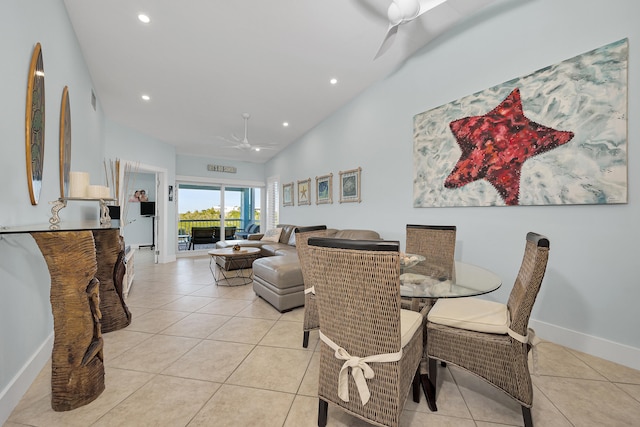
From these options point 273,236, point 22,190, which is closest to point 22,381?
point 22,190

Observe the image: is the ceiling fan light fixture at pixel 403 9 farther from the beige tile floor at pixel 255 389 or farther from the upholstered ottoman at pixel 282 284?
the beige tile floor at pixel 255 389

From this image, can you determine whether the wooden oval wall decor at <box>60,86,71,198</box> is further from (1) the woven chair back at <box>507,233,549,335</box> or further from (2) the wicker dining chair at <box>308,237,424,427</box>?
(1) the woven chair back at <box>507,233,549,335</box>

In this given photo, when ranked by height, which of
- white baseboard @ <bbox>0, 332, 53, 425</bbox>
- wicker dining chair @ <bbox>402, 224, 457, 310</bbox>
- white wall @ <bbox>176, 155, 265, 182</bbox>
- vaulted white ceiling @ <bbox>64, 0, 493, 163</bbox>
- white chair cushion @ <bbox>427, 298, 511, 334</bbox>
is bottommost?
white baseboard @ <bbox>0, 332, 53, 425</bbox>

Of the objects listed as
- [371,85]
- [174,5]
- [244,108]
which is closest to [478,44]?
[371,85]

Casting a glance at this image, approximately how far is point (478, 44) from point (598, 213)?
1.91m

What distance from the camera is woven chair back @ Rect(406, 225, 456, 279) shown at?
1986 millimetres

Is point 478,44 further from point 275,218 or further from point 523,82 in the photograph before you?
point 275,218

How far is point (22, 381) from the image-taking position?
154cm

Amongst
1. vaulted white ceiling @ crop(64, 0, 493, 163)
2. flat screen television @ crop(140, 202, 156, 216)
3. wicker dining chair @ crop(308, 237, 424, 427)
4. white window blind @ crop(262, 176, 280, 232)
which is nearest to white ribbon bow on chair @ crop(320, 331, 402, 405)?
wicker dining chair @ crop(308, 237, 424, 427)

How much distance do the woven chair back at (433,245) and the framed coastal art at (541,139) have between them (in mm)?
570

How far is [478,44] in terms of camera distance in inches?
103

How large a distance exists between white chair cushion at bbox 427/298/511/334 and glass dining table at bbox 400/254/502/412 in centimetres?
17

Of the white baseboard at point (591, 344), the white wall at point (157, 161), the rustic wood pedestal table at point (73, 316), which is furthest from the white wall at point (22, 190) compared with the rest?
the white baseboard at point (591, 344)

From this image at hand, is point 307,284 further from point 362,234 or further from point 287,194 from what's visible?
point 287,194
